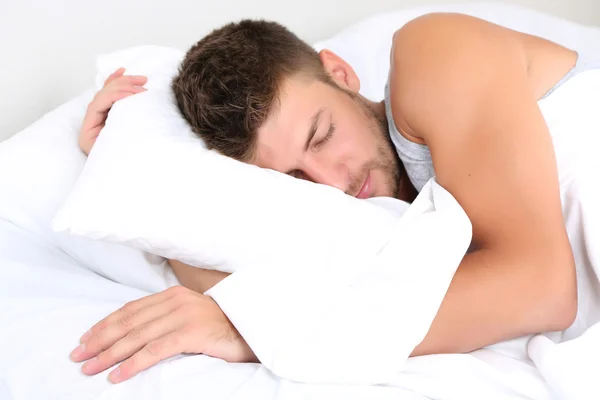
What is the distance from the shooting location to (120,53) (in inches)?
60.0

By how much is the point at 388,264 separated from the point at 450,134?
0.26 m

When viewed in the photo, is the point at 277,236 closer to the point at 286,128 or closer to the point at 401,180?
the point at 286,128

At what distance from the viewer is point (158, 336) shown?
95 cm

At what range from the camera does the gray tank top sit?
4.19 feet

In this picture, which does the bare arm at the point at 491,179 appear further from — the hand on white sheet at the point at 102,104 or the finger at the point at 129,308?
the hand on white sheet at the point at 102,104

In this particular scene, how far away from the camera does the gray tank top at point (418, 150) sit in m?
1.28

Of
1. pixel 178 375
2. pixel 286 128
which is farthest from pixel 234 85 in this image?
pixel 178 375

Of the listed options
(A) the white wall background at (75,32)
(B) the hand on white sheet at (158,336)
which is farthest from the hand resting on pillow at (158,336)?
(A) the white wall background at (75,32)

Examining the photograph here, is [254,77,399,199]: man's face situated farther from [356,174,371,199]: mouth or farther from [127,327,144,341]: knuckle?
[127,327,144,341]: knuckle

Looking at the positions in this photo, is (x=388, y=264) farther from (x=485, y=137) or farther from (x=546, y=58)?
(x=546, y=58)

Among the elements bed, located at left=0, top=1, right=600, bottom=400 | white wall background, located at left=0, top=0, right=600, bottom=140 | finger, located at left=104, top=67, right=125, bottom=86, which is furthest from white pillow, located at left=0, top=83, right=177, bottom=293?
white wall background, located at left=0, top=0, right=600, bottom=140

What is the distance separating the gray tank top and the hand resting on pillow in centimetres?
50

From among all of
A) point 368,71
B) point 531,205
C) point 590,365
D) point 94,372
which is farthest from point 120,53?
point 590,365

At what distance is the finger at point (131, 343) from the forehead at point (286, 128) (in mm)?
368
